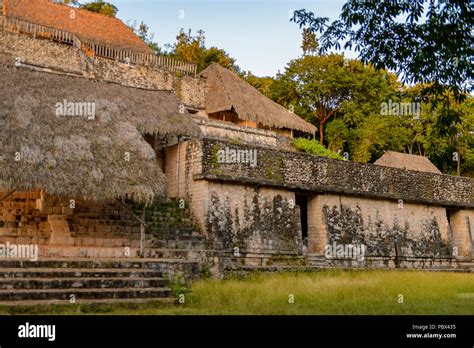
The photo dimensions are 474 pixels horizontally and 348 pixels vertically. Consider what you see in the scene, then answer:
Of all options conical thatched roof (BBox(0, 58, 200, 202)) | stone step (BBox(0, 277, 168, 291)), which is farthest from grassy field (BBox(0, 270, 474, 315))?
conical thatched roof (BBox(0, 58, 200, 202))

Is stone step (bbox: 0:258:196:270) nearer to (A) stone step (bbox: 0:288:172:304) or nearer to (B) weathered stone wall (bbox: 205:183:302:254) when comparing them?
(A) stone step (bbox: 0:288:172:304)

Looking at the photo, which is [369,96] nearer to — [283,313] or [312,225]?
[312,225]

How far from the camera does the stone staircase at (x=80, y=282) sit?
9852 millimetres

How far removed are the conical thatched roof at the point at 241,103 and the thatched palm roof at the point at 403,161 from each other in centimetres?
560

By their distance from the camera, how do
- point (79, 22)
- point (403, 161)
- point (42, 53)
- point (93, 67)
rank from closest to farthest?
point (42, 53)
point (93, 67)
point (79, 22)
point (403, 161)

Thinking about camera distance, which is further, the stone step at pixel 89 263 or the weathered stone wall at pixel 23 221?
the weathered stone wall at pixel 23 221

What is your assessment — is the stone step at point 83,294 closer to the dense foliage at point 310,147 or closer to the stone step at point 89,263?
the stone step at point 89,263

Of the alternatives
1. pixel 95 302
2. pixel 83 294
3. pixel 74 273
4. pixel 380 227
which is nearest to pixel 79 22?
pixel 380 227

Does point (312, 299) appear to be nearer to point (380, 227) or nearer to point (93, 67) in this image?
point (380, 227)

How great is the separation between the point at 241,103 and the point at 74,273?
16574 mm

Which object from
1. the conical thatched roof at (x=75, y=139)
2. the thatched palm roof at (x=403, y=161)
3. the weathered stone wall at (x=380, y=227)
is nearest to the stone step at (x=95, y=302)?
the conical thatched roof at (x=75, y=139)

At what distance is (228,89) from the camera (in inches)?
1052

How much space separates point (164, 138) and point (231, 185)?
8.40ft

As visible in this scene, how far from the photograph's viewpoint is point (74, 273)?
1073 centimetres
